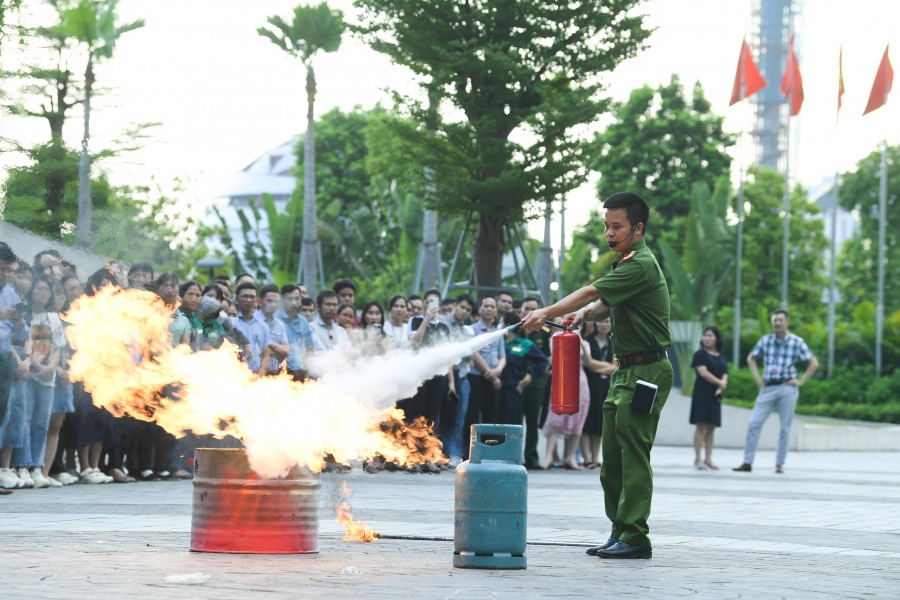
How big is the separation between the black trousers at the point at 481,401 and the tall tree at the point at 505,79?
5630 millimetres

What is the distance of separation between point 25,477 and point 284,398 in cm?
567

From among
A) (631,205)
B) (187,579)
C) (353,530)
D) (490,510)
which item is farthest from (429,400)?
(187,579)

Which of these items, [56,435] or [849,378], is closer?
[56,435]

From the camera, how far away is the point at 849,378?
46.9 metres

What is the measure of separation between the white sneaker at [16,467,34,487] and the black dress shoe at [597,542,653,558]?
6.76 metres

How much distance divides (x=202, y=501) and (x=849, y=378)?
41.8m

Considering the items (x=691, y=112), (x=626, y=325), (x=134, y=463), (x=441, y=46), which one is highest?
(x=691, y=112)

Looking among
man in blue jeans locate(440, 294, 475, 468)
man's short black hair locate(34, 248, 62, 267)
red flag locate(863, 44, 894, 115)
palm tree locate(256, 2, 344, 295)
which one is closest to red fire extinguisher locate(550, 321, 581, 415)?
man's short black hair locate(34, 248, 62, 267)

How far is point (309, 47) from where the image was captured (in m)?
36.3

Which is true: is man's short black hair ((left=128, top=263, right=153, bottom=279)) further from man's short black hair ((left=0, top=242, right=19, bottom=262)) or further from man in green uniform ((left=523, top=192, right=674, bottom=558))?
man in green uniform ((left=523, top=192, right=674, bottom=558))

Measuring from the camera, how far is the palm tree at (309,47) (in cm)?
3503

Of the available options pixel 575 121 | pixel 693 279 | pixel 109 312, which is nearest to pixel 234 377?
pixel 109 312

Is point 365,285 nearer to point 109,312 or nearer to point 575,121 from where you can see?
point 575,121

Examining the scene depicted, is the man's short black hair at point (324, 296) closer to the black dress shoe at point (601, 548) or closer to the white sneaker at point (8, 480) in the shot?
the white sneaker at point (8, 480)
